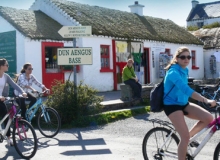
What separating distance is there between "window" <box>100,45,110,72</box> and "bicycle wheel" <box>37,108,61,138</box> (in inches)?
400

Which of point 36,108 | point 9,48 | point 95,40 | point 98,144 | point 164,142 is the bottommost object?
point 98,144

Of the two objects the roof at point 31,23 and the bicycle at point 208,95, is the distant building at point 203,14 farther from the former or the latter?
the bicycle at point 208,95

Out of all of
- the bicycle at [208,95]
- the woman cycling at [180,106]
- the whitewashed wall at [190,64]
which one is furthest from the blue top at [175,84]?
the whitewashed wall at [190,64]

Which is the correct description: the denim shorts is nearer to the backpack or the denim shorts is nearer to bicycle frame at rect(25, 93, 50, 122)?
the backpack

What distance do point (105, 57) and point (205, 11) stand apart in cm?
4858

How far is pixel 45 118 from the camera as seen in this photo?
9.40 metres

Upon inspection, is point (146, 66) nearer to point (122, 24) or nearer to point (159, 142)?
point (122, 24)

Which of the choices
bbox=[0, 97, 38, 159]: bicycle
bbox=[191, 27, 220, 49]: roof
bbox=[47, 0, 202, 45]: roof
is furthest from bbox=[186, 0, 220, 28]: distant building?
bbox=[0, 97, 38, 159]: bicycle

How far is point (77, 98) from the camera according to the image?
11.1m

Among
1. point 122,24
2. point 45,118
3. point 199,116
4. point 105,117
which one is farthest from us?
point 122,24

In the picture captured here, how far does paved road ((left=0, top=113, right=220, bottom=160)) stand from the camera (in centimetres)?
726

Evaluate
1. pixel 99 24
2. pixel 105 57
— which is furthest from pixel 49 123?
pixel 99 24

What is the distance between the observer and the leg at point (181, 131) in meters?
5.38

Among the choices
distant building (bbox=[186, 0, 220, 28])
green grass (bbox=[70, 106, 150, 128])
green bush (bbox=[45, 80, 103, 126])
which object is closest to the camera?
green grass (bbox=[70, 106, 150, 128])
